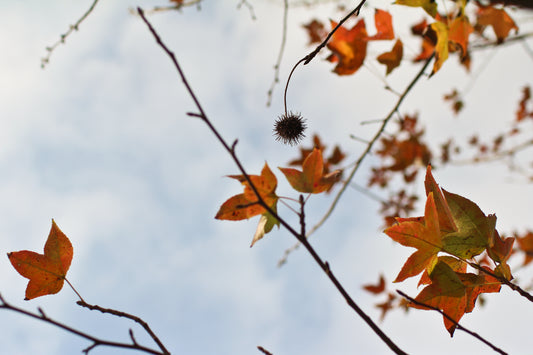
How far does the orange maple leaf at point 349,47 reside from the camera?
1.98 meters

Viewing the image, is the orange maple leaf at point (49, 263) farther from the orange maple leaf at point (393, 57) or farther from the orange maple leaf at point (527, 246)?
the orange maple leaf at point (527, 246)

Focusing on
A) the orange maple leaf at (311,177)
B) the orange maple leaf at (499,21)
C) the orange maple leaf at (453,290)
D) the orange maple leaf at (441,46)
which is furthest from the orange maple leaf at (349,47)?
the orange maple leaf at (453,290)

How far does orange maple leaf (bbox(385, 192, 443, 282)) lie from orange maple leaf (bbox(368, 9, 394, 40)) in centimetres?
130

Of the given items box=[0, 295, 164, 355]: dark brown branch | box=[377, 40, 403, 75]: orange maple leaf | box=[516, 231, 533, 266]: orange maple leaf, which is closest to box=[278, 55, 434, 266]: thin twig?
box=[377, 40, 403, 75]: orange maple leaf

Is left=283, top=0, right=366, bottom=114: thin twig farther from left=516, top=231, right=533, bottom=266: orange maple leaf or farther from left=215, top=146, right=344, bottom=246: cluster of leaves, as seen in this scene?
left=516, top=231, right=533, bottom=266: orange maple leaf

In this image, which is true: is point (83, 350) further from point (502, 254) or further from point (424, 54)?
point (424, 54)

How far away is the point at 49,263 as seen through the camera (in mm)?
1042

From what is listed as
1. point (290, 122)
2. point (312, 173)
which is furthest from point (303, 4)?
point (312, 173)

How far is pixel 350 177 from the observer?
2.44 m

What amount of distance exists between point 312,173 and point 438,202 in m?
0.34

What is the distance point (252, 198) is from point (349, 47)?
1.36m

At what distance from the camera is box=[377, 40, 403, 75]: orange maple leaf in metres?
1.88

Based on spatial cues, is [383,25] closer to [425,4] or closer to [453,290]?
[425,4]

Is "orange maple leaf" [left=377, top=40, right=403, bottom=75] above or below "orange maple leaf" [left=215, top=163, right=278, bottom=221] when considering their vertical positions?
above
